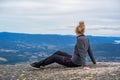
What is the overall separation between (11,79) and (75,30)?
222 inches

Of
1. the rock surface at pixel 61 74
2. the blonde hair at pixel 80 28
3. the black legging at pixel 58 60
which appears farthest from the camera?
the black legging at pixel 58 60

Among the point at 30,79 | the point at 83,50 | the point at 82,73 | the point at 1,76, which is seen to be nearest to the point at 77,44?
the point at 83,50

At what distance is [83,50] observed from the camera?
2519 centimetres

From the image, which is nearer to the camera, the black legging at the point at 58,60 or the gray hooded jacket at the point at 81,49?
the gray hooded jacket at the point at 81,49

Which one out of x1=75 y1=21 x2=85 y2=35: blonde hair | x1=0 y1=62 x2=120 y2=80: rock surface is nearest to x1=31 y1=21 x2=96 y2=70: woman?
x1=75 y1=21 x2=85 y2=35: blonde hair

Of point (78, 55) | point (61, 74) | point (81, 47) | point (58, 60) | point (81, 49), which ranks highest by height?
point (81, 47)

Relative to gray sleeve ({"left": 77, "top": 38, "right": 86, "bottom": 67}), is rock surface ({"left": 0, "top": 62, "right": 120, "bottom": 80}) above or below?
below

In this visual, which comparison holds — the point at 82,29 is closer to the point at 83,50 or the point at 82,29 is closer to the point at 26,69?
the point at 83,50

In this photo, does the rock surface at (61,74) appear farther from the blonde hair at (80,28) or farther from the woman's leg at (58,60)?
the blonde hair at (80,28)

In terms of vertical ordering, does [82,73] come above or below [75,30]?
below

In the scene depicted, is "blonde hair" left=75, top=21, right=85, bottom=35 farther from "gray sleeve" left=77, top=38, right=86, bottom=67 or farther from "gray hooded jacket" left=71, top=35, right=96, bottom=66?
"gray sleeve" left=77, top=38, right=86, bottom=67

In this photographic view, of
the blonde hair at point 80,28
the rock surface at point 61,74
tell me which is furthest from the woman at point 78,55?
the rock surface at point 61,74

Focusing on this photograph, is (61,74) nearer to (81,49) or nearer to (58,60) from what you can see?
(81,49)

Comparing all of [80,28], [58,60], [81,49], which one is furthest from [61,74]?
[80,28]
